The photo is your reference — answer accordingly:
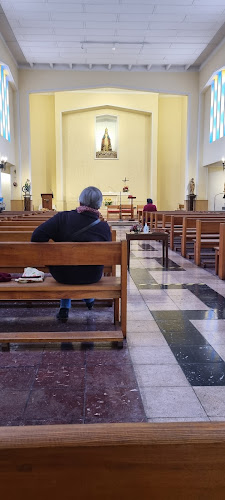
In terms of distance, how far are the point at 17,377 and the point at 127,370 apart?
2.17ft

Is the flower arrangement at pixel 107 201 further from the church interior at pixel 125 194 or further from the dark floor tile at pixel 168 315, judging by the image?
the dark floor tile at pixel 168 315

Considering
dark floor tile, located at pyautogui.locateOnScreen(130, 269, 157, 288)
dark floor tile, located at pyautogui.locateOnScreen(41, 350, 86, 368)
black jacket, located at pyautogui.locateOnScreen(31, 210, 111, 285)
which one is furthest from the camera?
dark floor tile, located at pyautogui.locateOnScreen(130, 269, 157, 288)

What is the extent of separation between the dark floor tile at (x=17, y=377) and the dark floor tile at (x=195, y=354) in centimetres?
96

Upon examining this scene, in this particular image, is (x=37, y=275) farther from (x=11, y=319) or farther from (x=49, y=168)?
(x=49, y=168)

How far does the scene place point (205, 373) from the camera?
249 centimetres

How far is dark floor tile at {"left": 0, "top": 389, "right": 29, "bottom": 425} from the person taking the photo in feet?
6.36

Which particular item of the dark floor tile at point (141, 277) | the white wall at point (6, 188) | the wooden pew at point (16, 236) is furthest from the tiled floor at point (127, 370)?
the white wall at point (6, 188)

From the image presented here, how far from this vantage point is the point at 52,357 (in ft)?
8.84

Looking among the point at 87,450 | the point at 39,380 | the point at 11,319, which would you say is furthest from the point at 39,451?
the point at 11,319

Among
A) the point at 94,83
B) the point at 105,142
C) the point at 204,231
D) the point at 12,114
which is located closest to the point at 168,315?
the point at 204,231

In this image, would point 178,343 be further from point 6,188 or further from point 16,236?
point 6,188

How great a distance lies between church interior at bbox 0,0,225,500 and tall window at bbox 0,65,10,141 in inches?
3.8

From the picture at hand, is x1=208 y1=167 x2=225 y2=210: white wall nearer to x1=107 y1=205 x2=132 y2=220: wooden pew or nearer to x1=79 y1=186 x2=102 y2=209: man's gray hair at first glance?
x1=107 y1=205 x2=132 y2=220: wooden pew

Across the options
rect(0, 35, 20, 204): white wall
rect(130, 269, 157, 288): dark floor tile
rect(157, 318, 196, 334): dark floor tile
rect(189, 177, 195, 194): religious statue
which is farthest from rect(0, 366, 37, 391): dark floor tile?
rect(189, 177, 195, 194): religious statue
